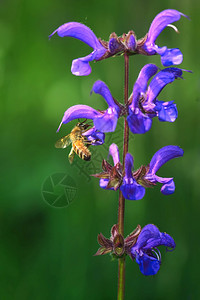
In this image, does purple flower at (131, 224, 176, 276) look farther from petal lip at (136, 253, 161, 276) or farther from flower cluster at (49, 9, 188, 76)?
flower cluster at (49, 9, 188, 76)

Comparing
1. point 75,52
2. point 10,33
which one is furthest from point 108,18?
point 10,33

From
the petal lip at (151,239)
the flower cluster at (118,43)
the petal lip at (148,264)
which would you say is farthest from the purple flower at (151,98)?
the petal lip at (148,264)

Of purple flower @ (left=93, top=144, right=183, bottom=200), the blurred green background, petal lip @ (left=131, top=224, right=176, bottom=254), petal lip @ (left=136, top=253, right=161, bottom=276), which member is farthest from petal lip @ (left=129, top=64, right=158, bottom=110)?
the blurred green background

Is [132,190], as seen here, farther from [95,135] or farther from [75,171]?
[75,171]

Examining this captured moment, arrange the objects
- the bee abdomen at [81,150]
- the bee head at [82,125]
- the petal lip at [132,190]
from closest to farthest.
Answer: the petal lip at [132,190], the bee abdomen at [81,150], the bee head at [82,125]

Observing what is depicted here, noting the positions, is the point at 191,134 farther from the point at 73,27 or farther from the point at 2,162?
the point at 73,27

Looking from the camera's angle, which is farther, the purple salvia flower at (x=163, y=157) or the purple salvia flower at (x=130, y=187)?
the purple salvia flower at (x=163, y=157)

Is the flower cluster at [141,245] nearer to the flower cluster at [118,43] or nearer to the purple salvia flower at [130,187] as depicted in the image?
the purple salvia flower at [130,187]
